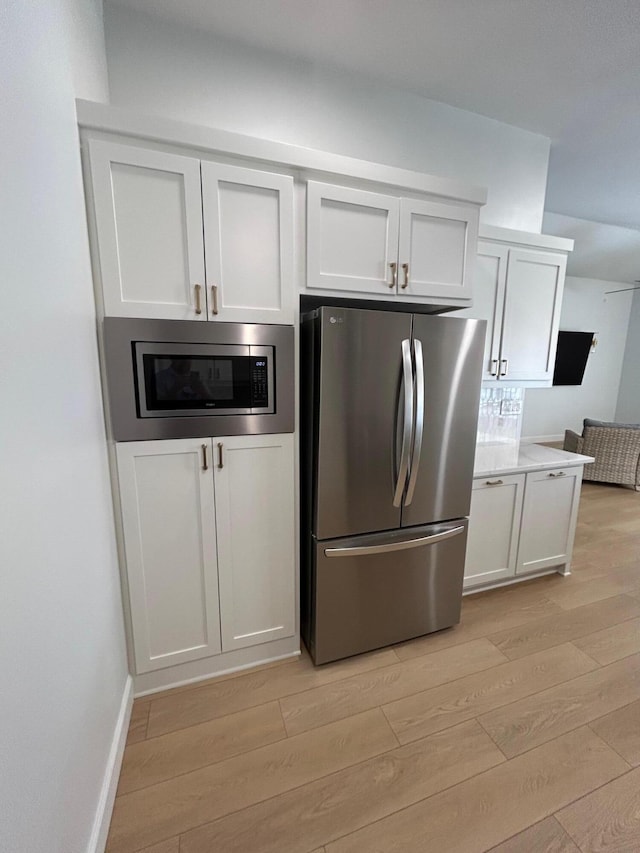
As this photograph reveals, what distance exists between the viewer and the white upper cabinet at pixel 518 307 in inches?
93.3

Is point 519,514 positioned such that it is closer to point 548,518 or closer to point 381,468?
point 548,518

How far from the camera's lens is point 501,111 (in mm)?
2330

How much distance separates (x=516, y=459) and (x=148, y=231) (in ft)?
8.02

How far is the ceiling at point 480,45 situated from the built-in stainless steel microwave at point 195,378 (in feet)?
5.00

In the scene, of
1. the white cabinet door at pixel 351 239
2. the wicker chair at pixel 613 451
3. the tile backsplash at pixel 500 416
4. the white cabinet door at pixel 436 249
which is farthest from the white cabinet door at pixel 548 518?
the wicker chair at pixel 613 451

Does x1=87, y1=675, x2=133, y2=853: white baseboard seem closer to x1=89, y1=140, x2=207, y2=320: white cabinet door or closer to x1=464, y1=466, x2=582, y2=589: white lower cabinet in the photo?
x1=89, y1=140, x2=207, y2=320: white cabinet door

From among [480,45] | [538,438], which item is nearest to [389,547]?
[480,45]

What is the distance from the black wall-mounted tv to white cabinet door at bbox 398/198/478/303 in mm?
5480

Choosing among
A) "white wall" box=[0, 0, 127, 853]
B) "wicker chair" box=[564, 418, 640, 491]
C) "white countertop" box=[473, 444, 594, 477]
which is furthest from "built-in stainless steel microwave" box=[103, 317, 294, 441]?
"wicker chair" box=[564, 418, 640, 491]

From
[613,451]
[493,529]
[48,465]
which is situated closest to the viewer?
[48,465]

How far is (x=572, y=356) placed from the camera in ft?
21.0

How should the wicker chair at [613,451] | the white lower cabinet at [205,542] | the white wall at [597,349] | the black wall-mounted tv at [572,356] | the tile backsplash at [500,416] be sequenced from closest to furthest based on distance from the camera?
the white lower cabinet at [205,542], the tile backsplash at [500,416], the wicker chair at [613,451], the white wall at [597,349], the black wall-mounted tv at [572,356]

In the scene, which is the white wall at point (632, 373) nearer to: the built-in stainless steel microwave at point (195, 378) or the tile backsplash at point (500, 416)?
the tile backsplash at point (500, 416)

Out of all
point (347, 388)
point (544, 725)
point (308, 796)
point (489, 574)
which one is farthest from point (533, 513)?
point (308, 796)
